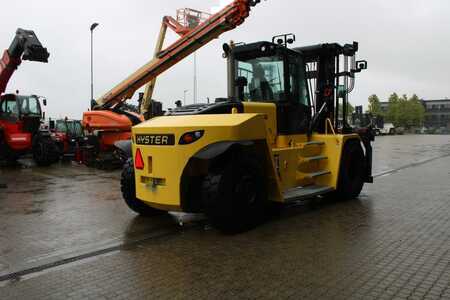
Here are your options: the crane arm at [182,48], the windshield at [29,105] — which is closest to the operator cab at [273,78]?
the crane arm at [182,48]

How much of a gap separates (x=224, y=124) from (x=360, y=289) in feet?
9.17

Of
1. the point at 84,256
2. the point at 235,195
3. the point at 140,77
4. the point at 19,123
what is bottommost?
the point at 84,256

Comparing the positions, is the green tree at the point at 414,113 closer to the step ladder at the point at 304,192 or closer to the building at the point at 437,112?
the building at the point at 437,112

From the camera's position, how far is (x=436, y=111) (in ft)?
424

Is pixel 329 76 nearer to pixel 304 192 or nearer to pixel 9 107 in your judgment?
pixel 304 192

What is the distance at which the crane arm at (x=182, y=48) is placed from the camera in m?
15.0

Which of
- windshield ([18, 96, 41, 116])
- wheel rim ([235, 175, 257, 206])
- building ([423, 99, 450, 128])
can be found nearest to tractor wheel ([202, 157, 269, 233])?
wheel rim ([235, 175, 257, 206])

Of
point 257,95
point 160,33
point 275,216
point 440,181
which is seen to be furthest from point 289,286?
point 160,33

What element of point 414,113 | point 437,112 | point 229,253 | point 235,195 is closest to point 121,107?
point 235,195

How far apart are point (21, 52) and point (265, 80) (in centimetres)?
1174

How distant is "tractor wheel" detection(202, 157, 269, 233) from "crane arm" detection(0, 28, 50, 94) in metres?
12.1

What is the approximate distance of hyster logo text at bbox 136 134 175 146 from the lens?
6.24m

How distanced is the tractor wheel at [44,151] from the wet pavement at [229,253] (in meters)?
7.98

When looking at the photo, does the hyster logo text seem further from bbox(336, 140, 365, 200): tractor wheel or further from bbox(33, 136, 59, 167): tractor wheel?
bbox(33, 136, 59, 167): tractor wheel
